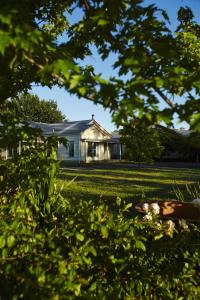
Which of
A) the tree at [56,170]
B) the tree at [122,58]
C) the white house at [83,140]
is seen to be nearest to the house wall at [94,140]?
the white house at [83,140]

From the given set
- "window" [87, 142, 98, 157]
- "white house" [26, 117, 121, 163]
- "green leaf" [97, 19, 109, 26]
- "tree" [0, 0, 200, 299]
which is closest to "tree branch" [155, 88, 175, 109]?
"tree" [0, 0, 200, 299]

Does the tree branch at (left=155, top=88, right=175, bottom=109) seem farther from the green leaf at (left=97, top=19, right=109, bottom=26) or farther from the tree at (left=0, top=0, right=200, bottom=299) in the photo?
the green leaf at (left=97, top=19, right=109, bottom=26)

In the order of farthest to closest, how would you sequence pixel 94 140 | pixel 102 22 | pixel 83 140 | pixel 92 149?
pixel 92 149, pixel 94 140, pixel 83 140, pixel 102 22

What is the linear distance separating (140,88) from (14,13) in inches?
40.1

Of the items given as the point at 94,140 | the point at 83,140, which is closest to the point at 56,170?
the point at 83,140

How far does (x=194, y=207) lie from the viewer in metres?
6.20

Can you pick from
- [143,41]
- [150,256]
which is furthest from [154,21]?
[150,256]

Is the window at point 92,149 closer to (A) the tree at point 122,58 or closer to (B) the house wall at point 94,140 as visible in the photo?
(B) the house wall at point 94,140

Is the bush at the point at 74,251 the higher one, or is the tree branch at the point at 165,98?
the tree branch at the point at 165,98

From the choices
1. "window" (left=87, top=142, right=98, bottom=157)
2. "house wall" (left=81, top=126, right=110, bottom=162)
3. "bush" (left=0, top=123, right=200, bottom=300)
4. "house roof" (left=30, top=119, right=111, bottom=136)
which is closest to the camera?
"bush" (left=0, top=123, right=200, bottom=300)

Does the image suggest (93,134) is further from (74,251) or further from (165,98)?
(165,98)

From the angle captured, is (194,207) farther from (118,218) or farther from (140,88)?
(140,88)

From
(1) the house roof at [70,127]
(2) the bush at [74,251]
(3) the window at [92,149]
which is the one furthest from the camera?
(3) the window at [92,149]

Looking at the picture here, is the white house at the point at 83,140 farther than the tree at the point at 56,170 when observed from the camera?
Yes
